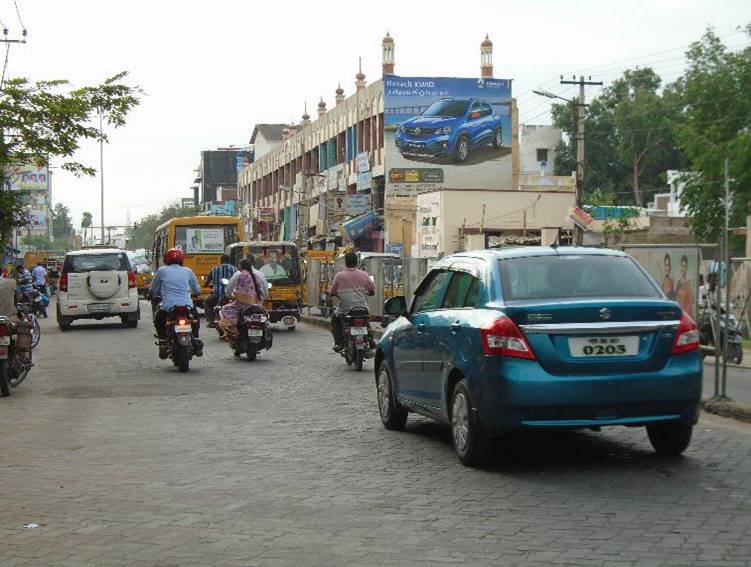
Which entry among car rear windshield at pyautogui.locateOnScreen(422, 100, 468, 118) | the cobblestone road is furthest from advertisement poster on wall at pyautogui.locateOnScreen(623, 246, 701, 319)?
car rear windshield at pyautogui.locateOnScreen(422, 100, 468, 118)

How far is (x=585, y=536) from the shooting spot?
6414 mm

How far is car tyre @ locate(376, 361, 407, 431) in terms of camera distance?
36.1ft

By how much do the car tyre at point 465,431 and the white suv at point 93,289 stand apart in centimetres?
2284

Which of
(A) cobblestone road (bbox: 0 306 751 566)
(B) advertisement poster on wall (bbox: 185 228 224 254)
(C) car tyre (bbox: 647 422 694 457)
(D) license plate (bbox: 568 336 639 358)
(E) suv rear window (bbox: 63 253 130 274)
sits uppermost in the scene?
(B) advertisement poster on wall (bbox: 185 228 224 254)

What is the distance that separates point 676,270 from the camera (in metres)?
17.5

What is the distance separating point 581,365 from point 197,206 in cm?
14770

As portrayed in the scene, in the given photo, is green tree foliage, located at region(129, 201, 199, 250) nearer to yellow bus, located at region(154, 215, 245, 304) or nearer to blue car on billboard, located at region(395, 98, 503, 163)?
blue car on billboard, located at region(395, 98, 503, 163)

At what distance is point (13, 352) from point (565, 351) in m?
9.41

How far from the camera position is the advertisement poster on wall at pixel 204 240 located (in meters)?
38.6

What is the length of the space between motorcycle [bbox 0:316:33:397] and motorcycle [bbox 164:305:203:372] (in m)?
2.47

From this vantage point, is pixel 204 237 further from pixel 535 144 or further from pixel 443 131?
pixel 535 144

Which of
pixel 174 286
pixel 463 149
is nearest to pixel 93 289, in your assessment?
pixel 174 286

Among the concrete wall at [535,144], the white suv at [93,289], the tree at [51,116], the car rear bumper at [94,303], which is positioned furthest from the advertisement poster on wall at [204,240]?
the concrete wall at [535,144]

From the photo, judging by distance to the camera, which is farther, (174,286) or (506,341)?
(174,286)
